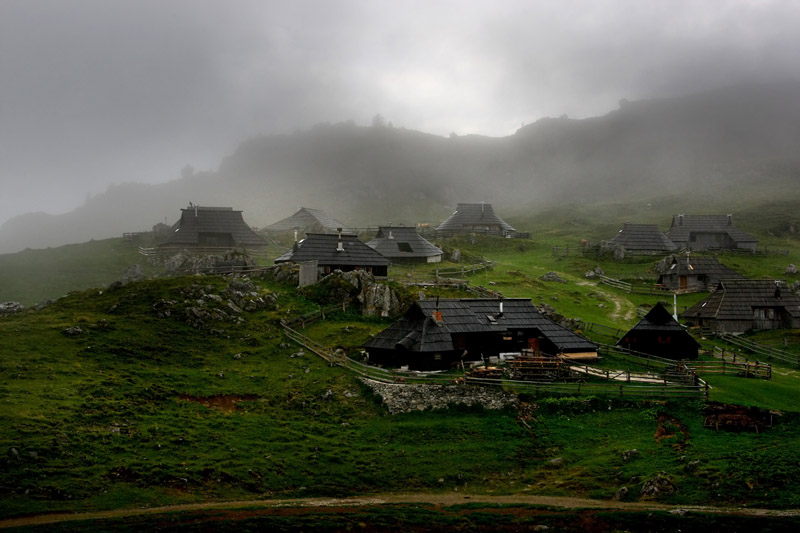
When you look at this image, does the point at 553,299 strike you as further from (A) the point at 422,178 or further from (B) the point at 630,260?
(A) the point at 422,178

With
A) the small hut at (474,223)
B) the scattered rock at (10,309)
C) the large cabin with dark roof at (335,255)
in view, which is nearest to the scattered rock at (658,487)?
the large cabin with dark roof at (335,255)

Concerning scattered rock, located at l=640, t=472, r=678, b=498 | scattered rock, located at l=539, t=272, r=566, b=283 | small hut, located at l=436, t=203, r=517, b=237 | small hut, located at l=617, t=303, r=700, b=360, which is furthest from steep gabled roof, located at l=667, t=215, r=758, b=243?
scattered rock, located at l=640, t=472, r=678, b=498

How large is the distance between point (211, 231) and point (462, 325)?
5113cm

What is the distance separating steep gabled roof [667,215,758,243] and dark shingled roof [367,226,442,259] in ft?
136

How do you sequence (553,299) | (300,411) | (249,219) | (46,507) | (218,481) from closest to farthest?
(46,507), (218,481), (300,411), (553,299), (249,219)

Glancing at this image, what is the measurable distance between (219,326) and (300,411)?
42.9 feet

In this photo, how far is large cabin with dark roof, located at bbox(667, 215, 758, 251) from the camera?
3735 inches

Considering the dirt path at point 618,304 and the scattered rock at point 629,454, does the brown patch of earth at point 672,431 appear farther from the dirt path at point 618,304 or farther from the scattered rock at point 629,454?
the dirt path at point 618,304

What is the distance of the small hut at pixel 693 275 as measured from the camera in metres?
71.9

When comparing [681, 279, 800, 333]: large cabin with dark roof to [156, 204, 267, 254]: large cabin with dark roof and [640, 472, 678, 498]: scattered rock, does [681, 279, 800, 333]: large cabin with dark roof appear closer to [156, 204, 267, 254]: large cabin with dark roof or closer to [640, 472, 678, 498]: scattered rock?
[640, 472, 678, 498]: scattered rock

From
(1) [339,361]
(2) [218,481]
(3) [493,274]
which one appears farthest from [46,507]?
(3) [493,274]

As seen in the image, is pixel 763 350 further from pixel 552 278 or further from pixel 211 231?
pixel 211 231

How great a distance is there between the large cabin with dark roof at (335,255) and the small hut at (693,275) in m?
33.3

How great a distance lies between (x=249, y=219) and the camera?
152 metres
